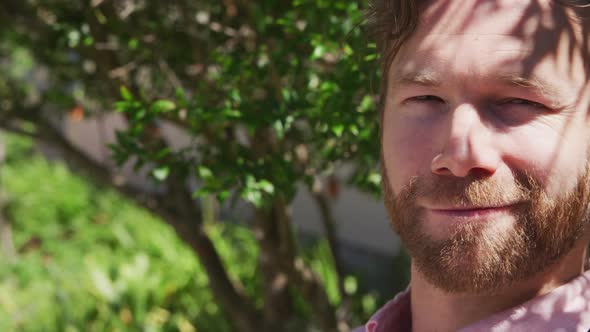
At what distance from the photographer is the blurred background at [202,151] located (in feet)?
6.64

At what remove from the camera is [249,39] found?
2.48m

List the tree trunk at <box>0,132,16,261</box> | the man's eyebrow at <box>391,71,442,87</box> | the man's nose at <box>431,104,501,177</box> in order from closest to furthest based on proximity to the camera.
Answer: the man's nose at <box>431,104,501,177</box> < the man's eyebrow at <box>391,71,442,87</box> < the tree trunk at <box>0,132,16,261</box>

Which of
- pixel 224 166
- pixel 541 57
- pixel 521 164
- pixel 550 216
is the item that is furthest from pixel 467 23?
pixel 224 166

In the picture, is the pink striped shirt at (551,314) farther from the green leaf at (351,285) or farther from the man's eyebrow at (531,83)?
the green leaf at (351,285)

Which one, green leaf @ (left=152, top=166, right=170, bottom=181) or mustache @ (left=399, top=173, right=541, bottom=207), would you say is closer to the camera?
mustache @ (left=399, top=173, right=541, bottom=207)

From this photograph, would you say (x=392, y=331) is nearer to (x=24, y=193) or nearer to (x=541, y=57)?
(x=541, y=57)

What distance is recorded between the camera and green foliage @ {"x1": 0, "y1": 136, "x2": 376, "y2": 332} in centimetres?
466

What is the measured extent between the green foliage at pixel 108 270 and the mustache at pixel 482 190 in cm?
274

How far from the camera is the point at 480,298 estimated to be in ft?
4.70

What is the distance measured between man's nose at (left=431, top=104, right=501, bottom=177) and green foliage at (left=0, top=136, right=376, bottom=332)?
280 centimetres

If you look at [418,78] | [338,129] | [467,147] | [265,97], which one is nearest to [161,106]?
[265,97]

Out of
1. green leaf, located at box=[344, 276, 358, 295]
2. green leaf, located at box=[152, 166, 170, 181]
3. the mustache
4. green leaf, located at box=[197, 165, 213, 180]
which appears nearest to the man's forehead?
the mustache

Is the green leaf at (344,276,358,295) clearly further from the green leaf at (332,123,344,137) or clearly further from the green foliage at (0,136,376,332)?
the green leaf at (332,123,344,137)

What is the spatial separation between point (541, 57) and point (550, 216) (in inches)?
12.5
